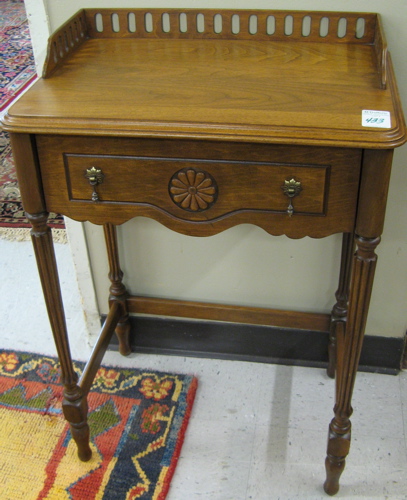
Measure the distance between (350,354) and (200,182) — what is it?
49 cm

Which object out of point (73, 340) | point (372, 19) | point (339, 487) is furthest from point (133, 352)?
point (372, 19)

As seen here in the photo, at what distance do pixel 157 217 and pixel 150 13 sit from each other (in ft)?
1.75

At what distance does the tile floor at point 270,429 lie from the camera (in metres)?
1.49

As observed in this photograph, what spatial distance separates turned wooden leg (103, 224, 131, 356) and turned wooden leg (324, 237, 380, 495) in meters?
0.63

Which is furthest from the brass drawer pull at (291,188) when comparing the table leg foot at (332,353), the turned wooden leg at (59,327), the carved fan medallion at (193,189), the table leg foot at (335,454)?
the table leg foot at (332,353)

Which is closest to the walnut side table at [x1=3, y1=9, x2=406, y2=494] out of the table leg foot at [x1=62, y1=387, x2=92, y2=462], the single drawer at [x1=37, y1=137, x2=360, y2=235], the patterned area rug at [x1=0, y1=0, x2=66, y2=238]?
the single drawer at [x1=37, y1=137, x2=360, y2=235]

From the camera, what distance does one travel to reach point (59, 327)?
1.39m

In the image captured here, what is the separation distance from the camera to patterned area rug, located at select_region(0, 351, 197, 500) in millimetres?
1492

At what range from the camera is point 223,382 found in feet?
5.82

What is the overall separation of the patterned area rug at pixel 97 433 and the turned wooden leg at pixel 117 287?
0.09 m

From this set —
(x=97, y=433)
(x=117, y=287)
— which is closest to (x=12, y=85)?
(x=117, y=287)

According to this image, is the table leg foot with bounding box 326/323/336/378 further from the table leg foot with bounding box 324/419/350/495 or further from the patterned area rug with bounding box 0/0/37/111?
the patterned area rug with bounding box 0/0/37/111

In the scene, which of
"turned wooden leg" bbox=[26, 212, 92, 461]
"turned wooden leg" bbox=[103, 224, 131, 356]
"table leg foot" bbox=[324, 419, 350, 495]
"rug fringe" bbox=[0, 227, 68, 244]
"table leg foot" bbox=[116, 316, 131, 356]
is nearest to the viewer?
"turned wooden leg" bbox=[26, 212, 92, 461]

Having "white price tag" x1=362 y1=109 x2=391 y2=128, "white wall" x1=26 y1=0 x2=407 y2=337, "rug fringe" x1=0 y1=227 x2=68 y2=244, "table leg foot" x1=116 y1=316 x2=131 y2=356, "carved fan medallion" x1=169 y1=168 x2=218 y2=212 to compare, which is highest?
"white price tag" x1=362 y1=109 x2=391 y2=128
